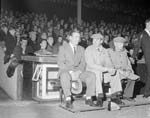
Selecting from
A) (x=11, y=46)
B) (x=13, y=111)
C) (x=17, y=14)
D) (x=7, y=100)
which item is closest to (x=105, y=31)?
(x=17, y=14)

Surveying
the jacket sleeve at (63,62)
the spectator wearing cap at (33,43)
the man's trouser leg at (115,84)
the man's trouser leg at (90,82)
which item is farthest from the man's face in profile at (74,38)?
the spectator wearing cap at (33,43)

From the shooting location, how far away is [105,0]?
1459 centimetres

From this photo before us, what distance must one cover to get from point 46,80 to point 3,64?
1.40 m

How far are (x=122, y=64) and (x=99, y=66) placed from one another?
69cm

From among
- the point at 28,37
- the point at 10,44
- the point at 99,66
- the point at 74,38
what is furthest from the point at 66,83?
the point at 28,37

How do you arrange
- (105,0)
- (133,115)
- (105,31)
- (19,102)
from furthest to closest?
(105,0) < (105,31) < (19,102) < (133,115)

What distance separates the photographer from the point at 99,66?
4578mm

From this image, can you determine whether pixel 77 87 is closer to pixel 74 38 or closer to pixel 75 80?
pixel 75 80

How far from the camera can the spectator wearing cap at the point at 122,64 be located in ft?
16.3

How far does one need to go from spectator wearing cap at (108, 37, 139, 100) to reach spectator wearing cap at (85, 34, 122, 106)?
0.22m

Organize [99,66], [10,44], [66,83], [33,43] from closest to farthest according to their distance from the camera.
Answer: [66,83]
[99,66]
[10,44]
[33,43]

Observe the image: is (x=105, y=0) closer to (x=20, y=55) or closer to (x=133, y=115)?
(x=20, y=55)

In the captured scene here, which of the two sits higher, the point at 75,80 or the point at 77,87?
the point at 75,80

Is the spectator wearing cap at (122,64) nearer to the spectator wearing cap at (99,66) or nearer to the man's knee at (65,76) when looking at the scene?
the spectator wearing cap at (99,66)
